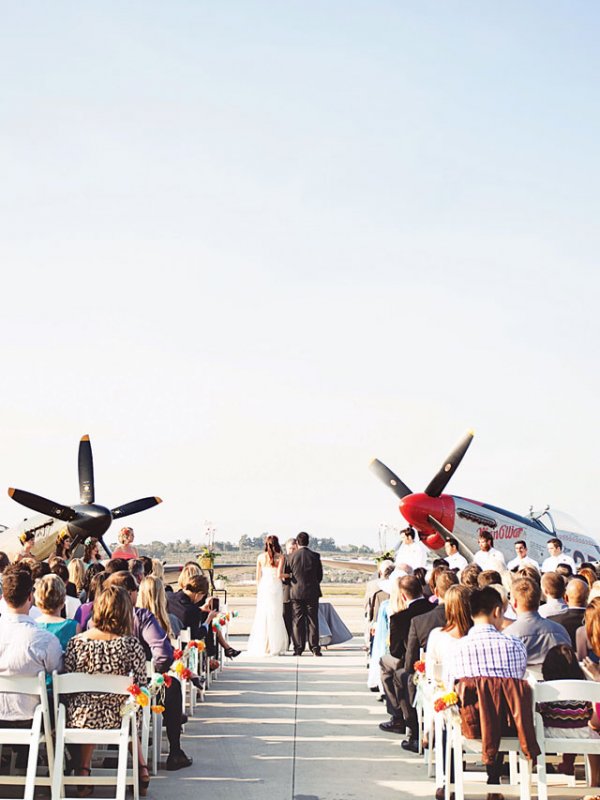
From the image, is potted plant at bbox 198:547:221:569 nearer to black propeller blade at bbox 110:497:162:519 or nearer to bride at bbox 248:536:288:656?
black propeller blade at bbox 110:497:162:519

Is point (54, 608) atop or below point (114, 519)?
below

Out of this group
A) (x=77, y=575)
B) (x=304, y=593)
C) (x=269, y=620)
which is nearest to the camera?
(x=77, y=575)

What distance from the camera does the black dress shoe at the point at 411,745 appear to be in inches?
324

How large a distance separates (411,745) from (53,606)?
3.45 metres

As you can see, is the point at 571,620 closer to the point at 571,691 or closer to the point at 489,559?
the point at 571,691

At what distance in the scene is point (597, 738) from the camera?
587 cm

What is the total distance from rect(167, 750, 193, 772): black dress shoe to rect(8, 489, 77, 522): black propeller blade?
1315 cm

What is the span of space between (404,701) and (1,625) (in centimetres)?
382

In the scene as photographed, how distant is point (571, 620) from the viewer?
8070 millimetres

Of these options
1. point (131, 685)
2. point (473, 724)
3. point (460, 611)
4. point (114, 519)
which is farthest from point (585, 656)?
point (114, 519)

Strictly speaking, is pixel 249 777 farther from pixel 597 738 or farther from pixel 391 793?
pixel 597 738

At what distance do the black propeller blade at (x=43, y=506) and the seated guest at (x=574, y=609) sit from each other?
13.5 meters

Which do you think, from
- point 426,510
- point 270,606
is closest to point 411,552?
point 270,606

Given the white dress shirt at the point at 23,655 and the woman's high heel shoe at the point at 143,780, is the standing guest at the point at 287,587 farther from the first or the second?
the white dress shirt at the point at 23,655
